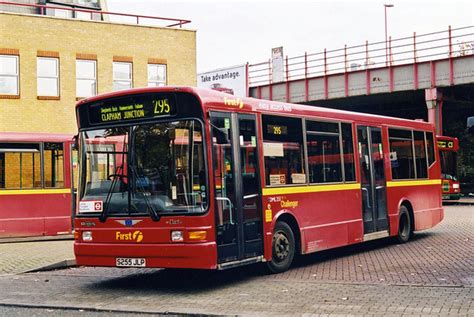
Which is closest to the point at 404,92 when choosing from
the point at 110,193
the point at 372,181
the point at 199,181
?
the point at 372,181

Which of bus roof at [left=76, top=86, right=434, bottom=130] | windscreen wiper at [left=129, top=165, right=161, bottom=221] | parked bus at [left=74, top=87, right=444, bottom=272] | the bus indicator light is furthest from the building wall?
the bus indicator light

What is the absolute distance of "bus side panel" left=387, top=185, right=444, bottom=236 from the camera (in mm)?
15748

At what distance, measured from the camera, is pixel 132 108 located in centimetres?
1082

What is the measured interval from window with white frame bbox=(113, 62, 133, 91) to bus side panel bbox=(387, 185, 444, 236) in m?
16.1

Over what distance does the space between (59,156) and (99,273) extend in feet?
20.4

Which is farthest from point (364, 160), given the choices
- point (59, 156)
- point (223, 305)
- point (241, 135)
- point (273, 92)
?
point (273, 92)

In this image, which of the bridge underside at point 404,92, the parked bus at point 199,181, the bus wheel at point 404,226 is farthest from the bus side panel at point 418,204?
the bridge underside at point 404,92

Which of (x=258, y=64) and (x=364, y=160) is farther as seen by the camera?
(x=258, y=64)

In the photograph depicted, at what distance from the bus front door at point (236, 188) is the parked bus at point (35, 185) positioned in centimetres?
828

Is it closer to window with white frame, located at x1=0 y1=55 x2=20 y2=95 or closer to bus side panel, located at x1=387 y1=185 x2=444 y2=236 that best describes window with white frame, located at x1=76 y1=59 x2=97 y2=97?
window with white frame, located at x1=0 y1=55 x2=20 y2=95

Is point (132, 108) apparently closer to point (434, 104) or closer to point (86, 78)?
point (86, 78)

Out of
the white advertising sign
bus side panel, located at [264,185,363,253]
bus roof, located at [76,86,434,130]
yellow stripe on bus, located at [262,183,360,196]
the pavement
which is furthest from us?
the white advertising sign

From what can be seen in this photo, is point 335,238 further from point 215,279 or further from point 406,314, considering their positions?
point 406,314

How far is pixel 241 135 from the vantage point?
11.2 m
